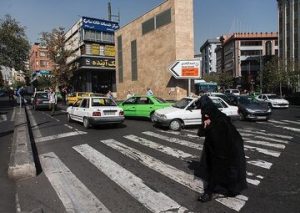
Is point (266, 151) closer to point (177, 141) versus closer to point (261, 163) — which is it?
point (261, 163)

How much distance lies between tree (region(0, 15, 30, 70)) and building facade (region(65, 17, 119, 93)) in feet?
31.6

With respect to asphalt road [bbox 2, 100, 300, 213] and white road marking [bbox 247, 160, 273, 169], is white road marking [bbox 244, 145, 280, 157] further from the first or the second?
white road marking [bbox 247, 160, 273, 169]

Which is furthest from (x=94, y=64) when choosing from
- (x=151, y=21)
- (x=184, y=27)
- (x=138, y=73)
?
(x=184, y=27)

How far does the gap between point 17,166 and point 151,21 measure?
2816 centimetres

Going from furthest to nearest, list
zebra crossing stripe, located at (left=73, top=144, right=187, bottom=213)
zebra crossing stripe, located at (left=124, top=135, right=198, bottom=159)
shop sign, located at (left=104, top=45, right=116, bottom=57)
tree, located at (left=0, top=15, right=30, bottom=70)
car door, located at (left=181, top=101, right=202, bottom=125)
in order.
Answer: shop sign, located at (left=104, top=45, right=116, bottom=57)
tree, located at (left=0, top=15, right=30, bottom=70)
car door, located at (left=181, top=101, right=202, bottom=125)
zebra crossing stripe, located at (left=124, top=135, right=198, bottom=159)
zebra crossing stripe, located at (left=73, top=144, right=187, bottom=213)

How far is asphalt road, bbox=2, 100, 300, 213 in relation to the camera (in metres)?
5.61

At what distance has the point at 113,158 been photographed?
9.20 meters

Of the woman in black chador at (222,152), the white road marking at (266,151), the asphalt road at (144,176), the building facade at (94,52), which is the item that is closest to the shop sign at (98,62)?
the building facade at (94,52)

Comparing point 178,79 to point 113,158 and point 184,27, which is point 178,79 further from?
point 113,158

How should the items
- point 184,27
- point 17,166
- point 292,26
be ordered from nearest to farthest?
1. point 17,166
2. point 184,27
3. point 292,26

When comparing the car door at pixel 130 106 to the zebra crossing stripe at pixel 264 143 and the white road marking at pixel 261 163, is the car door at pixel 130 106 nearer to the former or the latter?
the zebra crossing stripe at pixel 264 143

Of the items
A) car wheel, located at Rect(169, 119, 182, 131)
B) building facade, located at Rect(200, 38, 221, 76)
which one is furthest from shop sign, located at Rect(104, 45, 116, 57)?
building facade, located at Rect(200, 38, 221, 76)

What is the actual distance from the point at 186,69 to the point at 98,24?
97.3ft

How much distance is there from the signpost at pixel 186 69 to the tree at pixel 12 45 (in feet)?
78.4
